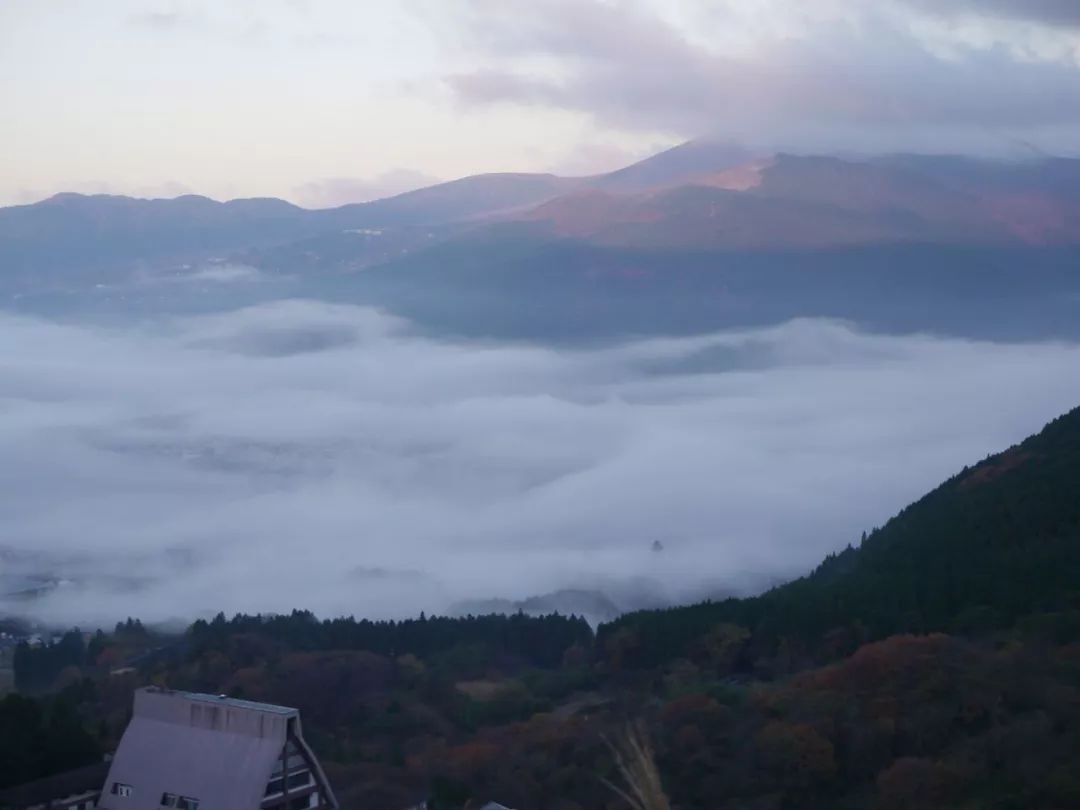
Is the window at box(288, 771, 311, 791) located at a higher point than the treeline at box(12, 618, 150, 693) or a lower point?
lower

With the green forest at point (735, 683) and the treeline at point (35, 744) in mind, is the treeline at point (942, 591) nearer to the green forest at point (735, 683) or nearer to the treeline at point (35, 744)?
the green forest at point (735, 683)

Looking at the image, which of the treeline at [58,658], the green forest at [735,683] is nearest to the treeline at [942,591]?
the green forest at [735,683]

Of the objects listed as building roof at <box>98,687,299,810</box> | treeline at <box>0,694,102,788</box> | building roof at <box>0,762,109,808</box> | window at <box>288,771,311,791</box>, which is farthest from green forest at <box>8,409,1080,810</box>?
building roof at <box>98,687,299,810</box>

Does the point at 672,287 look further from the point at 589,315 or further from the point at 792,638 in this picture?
the point at 792,638

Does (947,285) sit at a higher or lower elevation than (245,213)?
lower

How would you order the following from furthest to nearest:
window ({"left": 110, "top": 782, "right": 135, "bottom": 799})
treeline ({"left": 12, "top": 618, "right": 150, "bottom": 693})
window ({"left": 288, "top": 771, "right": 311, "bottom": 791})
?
treeline ({"left": 12, "top": 618, "right": 150, "bottom": 693}) → window ({"left": 110, "top": 782, "right": 135, "bottom": 799}) → window ({"left": 288, "top": 771, "right": 311, "bottom": 791})

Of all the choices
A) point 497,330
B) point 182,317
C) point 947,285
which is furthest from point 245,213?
point 947,285

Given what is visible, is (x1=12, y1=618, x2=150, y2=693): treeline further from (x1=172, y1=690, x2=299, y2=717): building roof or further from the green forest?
(x1=172, y1=690, x2=299, y2=717): building roof
